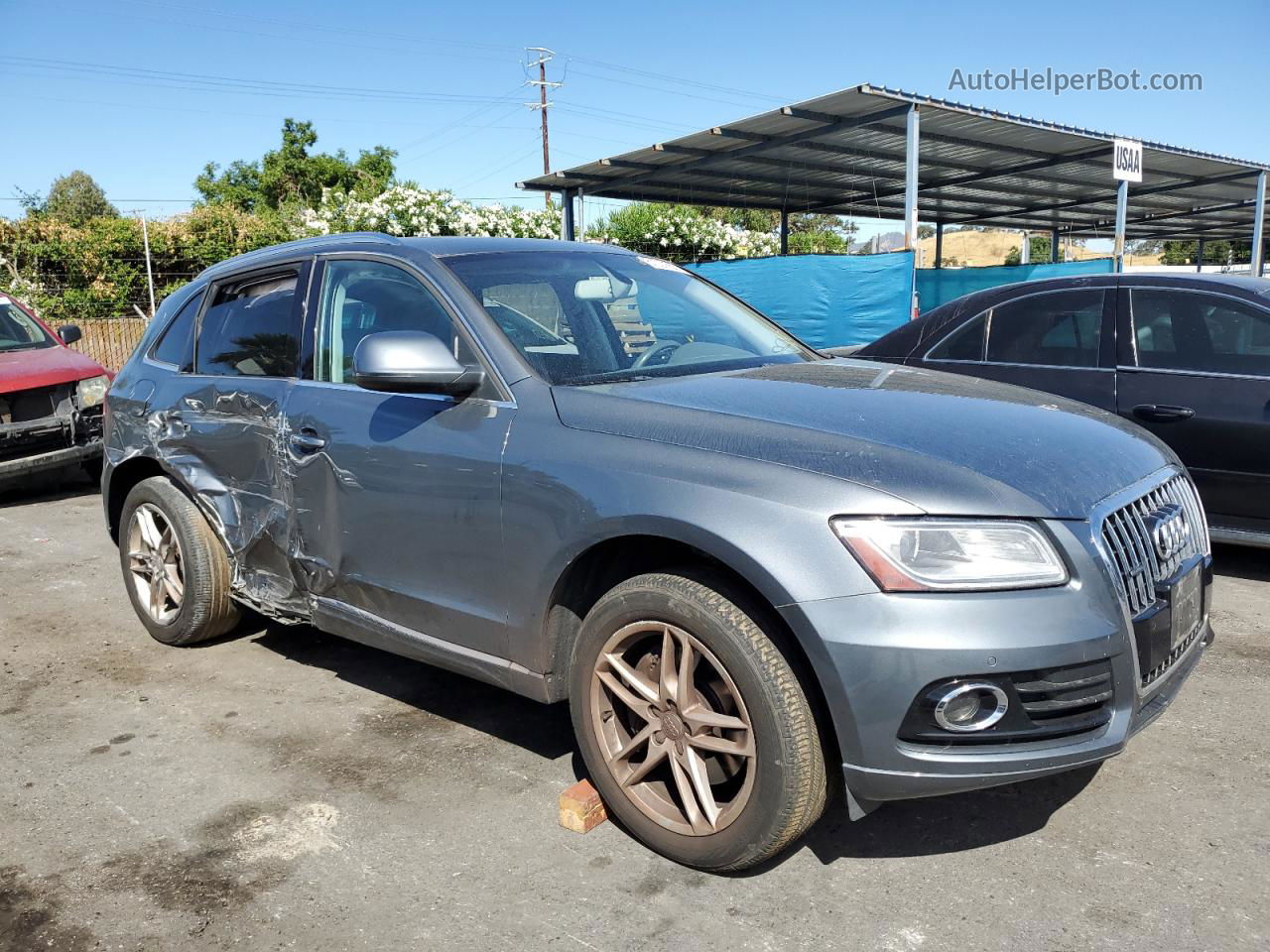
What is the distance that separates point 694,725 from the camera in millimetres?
2660

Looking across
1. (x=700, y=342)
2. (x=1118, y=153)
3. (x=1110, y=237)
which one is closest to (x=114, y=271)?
(x=1118, y=153)

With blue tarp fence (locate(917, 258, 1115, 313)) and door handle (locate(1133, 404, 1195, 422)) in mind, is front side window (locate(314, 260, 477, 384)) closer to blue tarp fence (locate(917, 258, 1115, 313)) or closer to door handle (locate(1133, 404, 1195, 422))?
door handle (locate(1133, 404, 1195, 422))

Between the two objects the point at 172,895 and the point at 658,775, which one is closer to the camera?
the point at 172,895

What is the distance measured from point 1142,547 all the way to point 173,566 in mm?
3957

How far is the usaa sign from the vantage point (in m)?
14.4

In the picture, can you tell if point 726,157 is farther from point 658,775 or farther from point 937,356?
point 658,775

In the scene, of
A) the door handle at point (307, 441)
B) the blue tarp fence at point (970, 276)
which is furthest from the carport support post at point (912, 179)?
the door handle at point (307, 441)

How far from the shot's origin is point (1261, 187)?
828 inches

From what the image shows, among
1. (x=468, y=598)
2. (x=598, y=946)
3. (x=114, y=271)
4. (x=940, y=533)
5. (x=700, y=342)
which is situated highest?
(x=114, y=271)

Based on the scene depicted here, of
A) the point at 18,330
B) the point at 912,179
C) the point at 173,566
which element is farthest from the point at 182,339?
the point at 912,179

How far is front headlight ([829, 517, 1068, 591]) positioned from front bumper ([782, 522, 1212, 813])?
0.03m

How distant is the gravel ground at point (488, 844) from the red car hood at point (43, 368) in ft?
15.2

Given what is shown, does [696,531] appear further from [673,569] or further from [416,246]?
[416,246]

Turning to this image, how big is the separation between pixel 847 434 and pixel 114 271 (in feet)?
69.0
